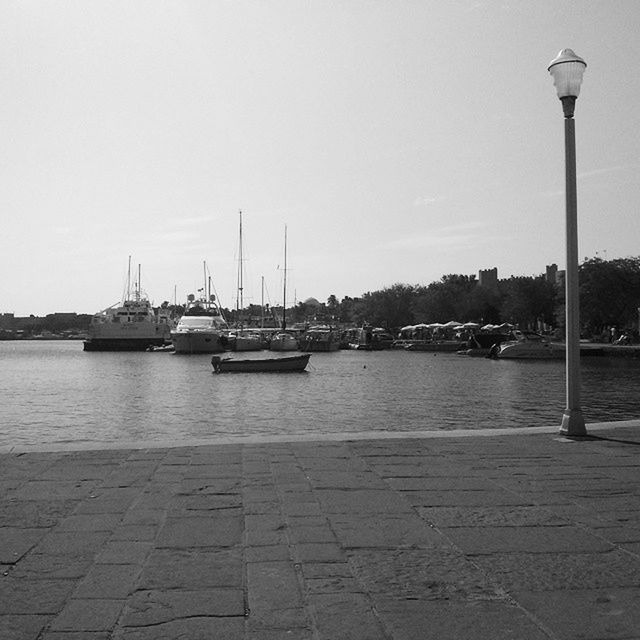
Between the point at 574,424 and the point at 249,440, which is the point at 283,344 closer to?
the point at 249,440

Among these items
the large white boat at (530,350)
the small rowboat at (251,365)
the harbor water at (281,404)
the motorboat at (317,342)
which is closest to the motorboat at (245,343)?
the motorboat at (317,342)

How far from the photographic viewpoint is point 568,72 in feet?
34.3

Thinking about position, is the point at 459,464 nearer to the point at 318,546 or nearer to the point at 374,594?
the point at 318,546

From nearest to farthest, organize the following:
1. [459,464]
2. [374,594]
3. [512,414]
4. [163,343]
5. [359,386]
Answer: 1. [374,594]
2. [459,464]
3. [512,414]
4. [359,386]
5. [163,343]

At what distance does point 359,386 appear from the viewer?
3925cm

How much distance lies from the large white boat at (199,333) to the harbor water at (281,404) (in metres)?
38.9

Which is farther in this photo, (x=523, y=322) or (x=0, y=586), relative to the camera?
(x=523, y=322)

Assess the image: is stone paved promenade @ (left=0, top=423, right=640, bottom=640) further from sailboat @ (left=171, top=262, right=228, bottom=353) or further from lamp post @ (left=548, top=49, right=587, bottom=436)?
sailboat @ (left=171, top=262, right=228, bottom=353)

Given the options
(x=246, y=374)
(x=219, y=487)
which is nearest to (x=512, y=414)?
(x=219, y=487)

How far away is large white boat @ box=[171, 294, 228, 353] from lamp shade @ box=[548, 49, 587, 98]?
7980cm

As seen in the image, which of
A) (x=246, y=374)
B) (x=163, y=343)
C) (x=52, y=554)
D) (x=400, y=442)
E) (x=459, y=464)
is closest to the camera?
(x=52, y=554)

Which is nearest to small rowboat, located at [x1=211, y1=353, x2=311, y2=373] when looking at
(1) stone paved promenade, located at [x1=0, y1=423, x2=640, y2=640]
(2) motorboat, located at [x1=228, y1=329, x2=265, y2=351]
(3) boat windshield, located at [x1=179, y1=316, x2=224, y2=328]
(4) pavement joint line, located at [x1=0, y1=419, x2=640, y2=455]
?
(4) pavement joint line, located at [x1=0, y1=419, x2=640, y2=455]

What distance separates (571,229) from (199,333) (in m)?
80.6

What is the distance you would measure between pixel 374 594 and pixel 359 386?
3523 cm
